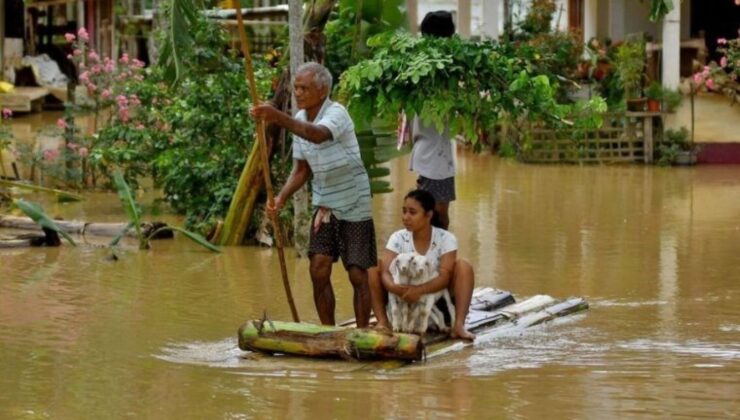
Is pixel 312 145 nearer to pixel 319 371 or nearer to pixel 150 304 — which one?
pixel 319 371

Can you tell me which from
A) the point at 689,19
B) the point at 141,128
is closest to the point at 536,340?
the point at 141,128

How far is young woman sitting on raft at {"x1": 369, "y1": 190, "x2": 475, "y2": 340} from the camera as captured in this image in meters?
7.94

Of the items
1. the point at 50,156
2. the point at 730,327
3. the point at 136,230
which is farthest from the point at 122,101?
the point at 730,327

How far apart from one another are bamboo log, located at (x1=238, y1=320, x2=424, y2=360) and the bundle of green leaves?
2.14 metres

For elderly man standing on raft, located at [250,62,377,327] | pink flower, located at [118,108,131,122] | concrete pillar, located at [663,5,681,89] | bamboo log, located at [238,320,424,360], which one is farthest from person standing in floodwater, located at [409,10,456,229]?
concrete pillar, located at [663,5,681,89]

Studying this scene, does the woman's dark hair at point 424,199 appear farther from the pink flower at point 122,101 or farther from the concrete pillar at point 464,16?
the concrete pillar at point 464,16

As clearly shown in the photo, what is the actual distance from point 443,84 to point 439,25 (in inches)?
21.9

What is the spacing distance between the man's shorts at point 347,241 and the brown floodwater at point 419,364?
0.76 m

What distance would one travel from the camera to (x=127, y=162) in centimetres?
1523

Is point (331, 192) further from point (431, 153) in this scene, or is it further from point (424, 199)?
point (431, 153)

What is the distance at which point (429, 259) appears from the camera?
8.00 metres

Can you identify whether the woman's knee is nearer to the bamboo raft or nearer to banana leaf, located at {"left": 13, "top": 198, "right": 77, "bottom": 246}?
the bamboo raft

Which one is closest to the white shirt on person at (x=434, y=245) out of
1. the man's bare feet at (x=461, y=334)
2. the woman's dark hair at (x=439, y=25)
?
the man's bare feet at (x=461, y=334)

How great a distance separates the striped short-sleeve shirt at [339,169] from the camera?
7.91m
